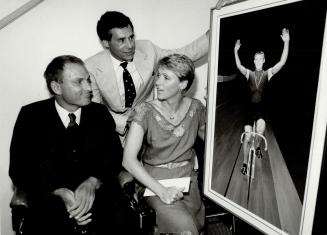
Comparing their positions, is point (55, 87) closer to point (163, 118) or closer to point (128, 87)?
point (128, 87)

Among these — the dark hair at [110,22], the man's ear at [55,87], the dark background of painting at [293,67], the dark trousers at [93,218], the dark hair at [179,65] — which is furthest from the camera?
the dark hair at [110,22]

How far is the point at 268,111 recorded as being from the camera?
1323 millimetres

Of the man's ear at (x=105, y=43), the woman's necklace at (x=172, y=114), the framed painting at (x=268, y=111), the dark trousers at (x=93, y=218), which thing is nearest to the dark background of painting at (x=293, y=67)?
the framed painting at (x=268, y=111)

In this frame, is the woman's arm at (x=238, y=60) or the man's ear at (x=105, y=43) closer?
the woman's arm at (x=238, y=60)

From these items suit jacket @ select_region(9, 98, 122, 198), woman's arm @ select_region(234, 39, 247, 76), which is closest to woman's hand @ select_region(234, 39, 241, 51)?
woman's arm @ select_region(234, 39, 247, 76)

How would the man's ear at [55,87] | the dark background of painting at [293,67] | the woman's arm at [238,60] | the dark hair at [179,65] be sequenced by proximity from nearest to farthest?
the dark background of painting at [293,67], the woman's arm at [238,60], the dark hair at [179,65], the man's ear at [55,87]

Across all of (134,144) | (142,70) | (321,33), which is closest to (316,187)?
(321,33)

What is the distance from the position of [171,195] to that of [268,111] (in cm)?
70

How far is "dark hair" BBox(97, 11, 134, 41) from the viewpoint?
7.25 feet

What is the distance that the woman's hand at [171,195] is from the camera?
1677mm

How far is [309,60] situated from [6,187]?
231 cm

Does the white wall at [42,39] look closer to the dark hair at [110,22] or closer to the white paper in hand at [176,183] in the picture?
the dark hair at [110,22]

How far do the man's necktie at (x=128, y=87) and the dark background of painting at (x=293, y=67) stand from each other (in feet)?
3.66

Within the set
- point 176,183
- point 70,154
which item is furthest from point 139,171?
point 70,154
